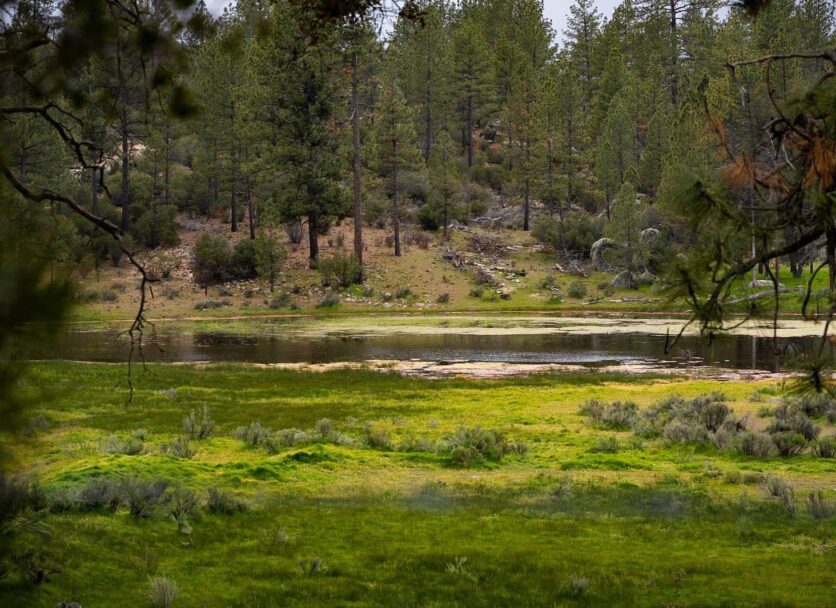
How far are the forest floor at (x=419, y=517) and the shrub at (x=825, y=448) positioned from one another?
0.46 metres

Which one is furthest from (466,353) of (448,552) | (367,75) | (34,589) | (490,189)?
(490,189)

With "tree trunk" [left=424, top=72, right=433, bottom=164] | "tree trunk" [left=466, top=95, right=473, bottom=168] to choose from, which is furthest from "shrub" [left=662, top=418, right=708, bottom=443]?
"tree trunk" [left=466, top=95, right=473, bottom=168]

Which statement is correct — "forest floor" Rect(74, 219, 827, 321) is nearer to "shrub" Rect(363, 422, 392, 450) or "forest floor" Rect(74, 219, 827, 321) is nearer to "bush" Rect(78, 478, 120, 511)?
"shrub" Rect(363, 422, 392, 450)

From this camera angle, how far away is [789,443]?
13.1 m

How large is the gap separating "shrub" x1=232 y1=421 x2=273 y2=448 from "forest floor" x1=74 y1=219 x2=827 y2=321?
102ft

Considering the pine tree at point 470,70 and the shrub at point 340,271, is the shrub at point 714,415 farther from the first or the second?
the pine tree at point 470,70

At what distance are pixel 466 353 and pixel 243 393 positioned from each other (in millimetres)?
10668

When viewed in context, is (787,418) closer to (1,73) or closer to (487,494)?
(487,494)

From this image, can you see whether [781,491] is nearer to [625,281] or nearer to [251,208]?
[625,281]

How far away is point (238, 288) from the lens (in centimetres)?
5144

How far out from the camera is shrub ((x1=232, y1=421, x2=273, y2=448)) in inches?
531

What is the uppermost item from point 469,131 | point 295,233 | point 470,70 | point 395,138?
point 470,70

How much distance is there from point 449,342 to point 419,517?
24.1 meters

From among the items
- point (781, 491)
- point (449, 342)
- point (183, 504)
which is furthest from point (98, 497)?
point (449, 342)
